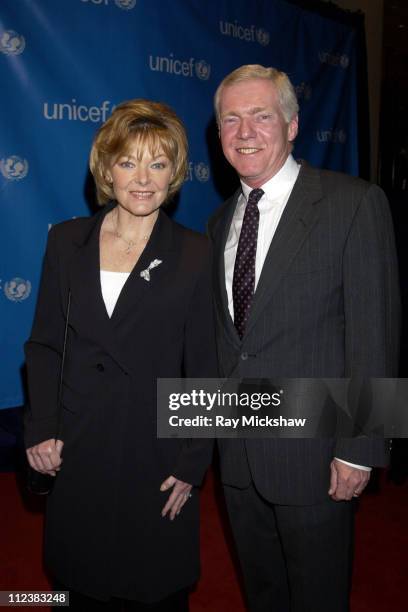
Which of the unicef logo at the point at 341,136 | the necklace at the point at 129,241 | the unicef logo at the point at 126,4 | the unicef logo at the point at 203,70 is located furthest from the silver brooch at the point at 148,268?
the unicef logo at the point at 341,136

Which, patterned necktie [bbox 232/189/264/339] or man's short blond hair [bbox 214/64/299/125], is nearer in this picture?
patterned necktie [bbox 232/189/264/339]

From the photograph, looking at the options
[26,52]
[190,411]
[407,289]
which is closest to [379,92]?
[407,289]

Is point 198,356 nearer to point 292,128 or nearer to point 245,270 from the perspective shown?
point 245,270

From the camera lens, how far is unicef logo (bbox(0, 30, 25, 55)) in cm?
327

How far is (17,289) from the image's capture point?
3.56 metres

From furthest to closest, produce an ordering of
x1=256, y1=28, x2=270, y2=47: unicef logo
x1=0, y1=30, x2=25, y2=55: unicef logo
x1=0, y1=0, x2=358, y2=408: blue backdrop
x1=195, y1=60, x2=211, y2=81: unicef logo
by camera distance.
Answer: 1. x1=256, y1=28, x2=270, y2=47: unicef logo
2. x1=195, y1=60, x2=211, y2=81: unicef logo
3. x1=0, y1=0, x2=358, y2=408: blue backdrop
4. x1=0, y1=30, x2=25, y2=55: unicef logo

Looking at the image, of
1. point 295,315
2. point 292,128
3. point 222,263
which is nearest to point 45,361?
point 222,263

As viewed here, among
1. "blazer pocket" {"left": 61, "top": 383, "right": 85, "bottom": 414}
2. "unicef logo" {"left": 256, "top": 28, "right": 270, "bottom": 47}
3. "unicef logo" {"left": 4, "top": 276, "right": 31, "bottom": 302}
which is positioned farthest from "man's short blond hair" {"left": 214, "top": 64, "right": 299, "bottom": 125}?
"unicef logo" {"left": 256, "top": 28, "right": 270, "bottom": 47}

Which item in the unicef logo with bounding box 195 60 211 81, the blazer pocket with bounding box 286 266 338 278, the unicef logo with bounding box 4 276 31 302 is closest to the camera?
the blazer pocket with bounding box 286 266 338 278

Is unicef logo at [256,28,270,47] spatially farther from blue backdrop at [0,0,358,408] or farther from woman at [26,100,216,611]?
woman at [26,100,216,611]

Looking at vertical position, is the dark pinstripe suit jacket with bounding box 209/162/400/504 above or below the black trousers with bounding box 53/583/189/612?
above

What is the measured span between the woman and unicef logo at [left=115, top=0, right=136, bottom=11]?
6.97ft

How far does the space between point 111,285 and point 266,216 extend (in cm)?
58

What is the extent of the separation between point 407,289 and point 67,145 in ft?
6.84
